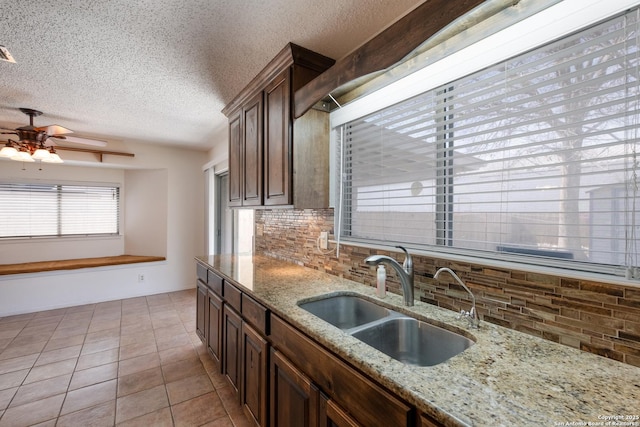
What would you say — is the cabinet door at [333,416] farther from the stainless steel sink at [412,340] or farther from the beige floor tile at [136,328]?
the beige floor tile at [136,328]

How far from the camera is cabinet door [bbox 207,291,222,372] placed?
220cm

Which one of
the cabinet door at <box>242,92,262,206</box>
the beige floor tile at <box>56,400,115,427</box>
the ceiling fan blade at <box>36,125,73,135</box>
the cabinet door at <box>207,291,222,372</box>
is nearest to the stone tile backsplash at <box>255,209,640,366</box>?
the cabinet door at <box>242,92,262,206</box>

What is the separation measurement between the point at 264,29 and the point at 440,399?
197cm

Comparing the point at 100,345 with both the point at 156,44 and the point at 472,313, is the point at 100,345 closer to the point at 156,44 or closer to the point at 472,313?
the point at 156,44

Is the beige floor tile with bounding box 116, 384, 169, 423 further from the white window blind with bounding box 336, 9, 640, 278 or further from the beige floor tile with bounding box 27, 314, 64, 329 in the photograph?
the beige floor tile with bounding box 27, 314, 64, 329

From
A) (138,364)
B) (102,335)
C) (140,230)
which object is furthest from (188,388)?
(140,230)

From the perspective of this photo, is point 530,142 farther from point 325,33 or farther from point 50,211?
point 50,211

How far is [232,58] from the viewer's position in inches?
79.9

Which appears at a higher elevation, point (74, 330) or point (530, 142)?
point (530, 142)

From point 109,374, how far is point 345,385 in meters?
2.47

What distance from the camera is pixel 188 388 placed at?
222 cm

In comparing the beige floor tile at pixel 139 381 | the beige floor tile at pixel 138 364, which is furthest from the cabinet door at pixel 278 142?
the beige floor tile at pixel 138 364

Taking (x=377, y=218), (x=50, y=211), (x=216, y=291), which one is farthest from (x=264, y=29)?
(x=50, y=211)

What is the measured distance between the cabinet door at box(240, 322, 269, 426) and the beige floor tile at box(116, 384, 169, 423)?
721mm
